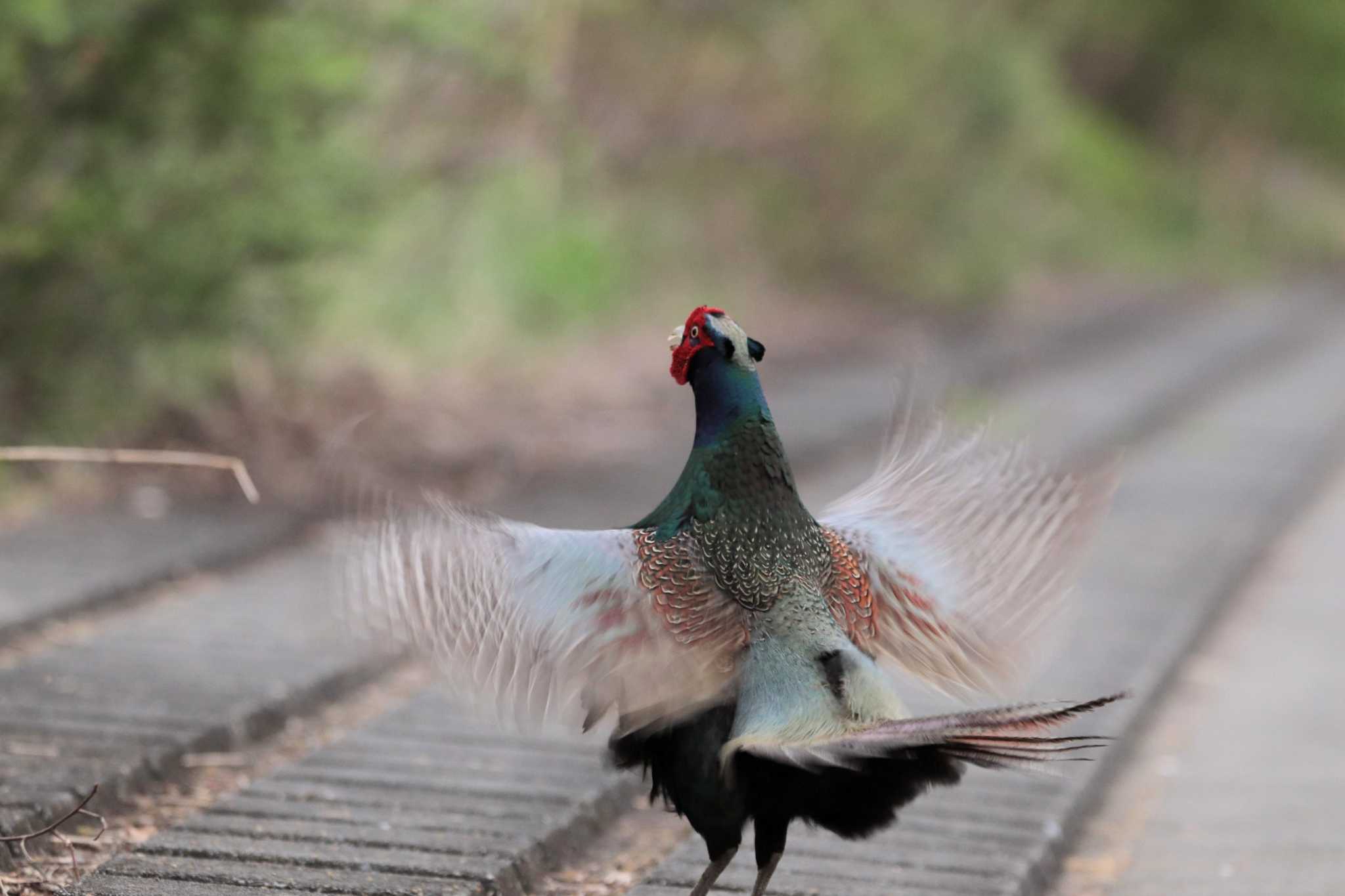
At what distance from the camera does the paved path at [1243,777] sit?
181 inches

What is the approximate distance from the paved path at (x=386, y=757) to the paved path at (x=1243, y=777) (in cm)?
13

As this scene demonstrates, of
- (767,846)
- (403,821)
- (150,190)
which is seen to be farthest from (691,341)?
(150,190)

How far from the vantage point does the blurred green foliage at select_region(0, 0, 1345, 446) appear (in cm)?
704

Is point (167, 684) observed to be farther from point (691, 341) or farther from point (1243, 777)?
point (1243, 777)

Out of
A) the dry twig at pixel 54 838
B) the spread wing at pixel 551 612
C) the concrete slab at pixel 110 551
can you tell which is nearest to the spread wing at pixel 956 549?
the spread wing at pixel 551 612

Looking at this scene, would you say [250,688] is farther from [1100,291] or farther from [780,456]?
[1100,291]

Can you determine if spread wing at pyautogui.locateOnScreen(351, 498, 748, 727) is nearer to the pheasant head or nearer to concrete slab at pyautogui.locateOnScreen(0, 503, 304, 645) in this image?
the pheasant head

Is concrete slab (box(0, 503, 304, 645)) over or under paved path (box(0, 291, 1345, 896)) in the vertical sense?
over

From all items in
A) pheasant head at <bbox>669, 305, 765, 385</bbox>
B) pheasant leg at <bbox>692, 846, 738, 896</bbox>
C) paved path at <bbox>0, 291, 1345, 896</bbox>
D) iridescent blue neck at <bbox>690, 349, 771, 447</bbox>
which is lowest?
pheasant leg at <bbox>692, 846, 738, 896</bbox>

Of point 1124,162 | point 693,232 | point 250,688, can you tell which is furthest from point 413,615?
point 1124,162

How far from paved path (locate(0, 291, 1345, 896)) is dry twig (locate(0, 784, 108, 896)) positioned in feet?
0.20

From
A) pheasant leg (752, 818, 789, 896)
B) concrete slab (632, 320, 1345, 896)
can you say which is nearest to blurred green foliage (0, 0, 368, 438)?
concrete slab (632, 320, 1345, 896)

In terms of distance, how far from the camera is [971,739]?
301 cm

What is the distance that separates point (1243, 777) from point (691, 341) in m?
2.76
